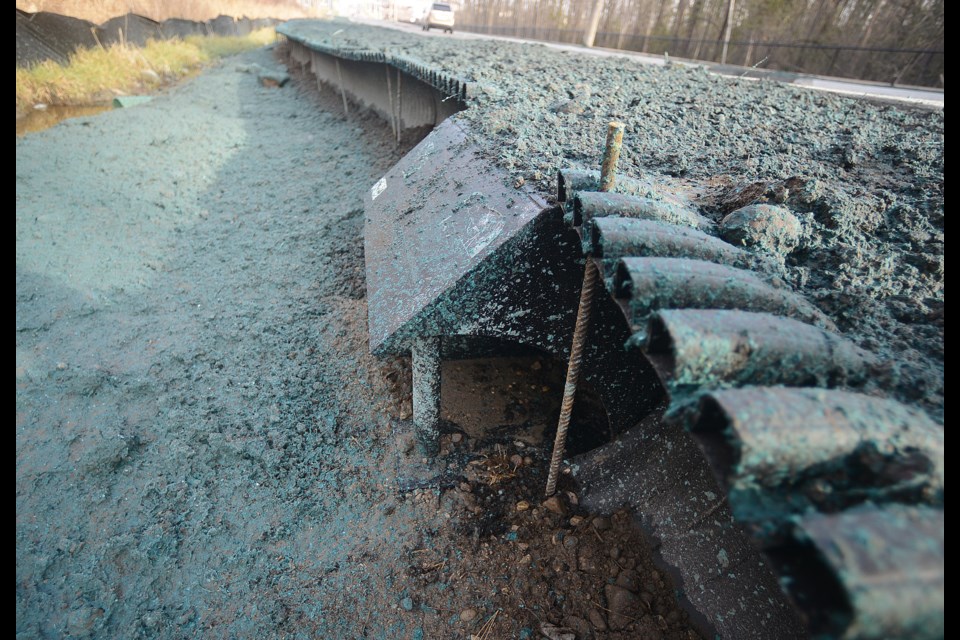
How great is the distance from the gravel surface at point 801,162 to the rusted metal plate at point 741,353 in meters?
0.15

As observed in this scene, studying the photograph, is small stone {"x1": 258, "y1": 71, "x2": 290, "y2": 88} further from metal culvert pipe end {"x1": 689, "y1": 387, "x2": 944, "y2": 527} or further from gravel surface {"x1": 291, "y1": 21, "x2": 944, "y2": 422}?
metal culvert pipe end {"x1": 689, "y1": 387, "x2": 944, "y2": 527}

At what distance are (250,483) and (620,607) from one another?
86.8 inches

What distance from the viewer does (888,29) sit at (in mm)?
12945

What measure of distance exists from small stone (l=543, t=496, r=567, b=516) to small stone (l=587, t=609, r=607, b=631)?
0.53m

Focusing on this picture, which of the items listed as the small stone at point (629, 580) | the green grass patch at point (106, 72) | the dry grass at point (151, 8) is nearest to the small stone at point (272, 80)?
the green grass patch at point (106, 72)

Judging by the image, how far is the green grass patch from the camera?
1077 cm

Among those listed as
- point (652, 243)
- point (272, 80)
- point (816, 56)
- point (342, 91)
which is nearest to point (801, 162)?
point (652, 243)

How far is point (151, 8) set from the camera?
1541 centimetres

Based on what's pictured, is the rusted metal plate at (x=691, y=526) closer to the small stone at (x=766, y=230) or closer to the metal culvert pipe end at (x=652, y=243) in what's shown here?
the metal culvert pipe end at (x=652, y=243)

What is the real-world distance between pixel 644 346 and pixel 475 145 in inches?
96.4

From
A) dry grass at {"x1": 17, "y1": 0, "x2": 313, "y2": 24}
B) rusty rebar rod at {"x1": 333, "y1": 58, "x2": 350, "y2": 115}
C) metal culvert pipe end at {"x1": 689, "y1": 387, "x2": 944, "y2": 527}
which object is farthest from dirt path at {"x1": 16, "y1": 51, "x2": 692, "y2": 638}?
dry grass at {"x1": 17, "y1": 0, "x2": 313, "y2": 24}

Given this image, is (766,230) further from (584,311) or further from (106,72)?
(106,72)

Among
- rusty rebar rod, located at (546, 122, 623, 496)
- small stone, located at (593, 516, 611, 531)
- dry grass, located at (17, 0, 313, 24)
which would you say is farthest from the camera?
dry grass, located at (17, 0, 313, 24)
